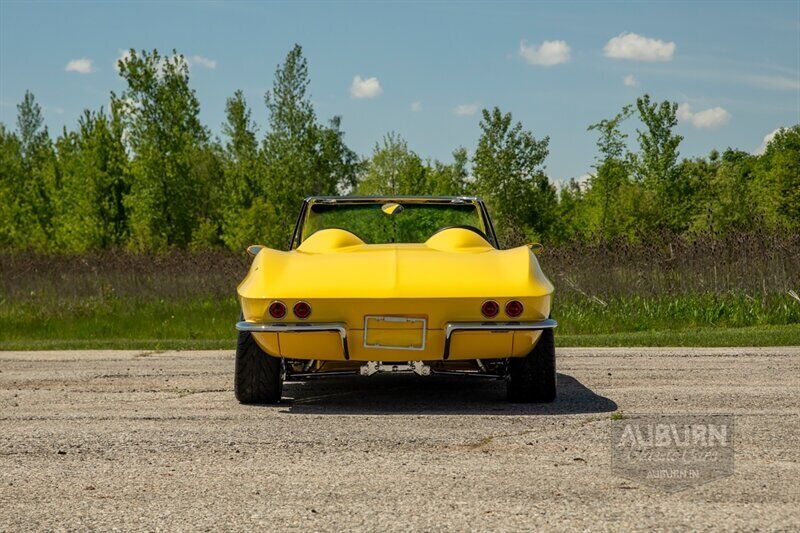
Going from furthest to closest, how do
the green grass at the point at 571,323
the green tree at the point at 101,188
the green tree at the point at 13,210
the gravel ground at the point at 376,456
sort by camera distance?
the green tree at the point at 13,210 → the green tree at the point at 101,188 → the green grass at the point at 571,323 → the gravel ground at the point at 376,456

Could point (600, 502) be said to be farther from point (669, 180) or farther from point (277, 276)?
point (669, 180)

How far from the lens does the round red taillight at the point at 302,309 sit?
6.15 meters

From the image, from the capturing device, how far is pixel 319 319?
6.15m

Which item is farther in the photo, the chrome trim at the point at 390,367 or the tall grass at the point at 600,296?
the tall grass at the point at 600,296

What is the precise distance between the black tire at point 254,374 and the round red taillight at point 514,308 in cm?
171

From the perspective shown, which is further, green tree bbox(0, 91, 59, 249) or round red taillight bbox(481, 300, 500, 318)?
green tree bbox(0, 91, 59, 249)

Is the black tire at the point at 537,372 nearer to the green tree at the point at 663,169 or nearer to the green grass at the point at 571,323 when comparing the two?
the green grass at the point at 571,323

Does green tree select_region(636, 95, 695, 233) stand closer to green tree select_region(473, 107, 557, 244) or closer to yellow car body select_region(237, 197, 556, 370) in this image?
green tree select_region(473, 107, 557, 244)

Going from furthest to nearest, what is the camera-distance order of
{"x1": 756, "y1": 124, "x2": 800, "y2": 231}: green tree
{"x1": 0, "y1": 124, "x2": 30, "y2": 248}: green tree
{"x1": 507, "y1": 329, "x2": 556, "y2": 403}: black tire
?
{"x1": 756, "y1": 124, "x2": 800, "y2": 231}: green tree
{"x1": 0, "y1": 124, "x2": 30, "y2": 248}: green tree
{"x1": 507, "y1": 329, "x2": 556, "y2": 403}: black tire

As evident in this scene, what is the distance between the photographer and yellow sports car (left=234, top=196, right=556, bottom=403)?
6.12 m

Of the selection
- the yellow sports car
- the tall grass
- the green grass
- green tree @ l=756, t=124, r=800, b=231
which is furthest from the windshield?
green tree @ l=756, t=124, r=800, b=231

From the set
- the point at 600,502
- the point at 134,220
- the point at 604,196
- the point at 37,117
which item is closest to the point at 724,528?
the point at 600,502

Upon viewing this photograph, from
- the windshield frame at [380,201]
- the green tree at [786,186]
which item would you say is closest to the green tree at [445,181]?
the green tree at [786,186]

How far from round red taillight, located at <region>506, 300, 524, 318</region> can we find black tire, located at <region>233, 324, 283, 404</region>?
5.62 feet
